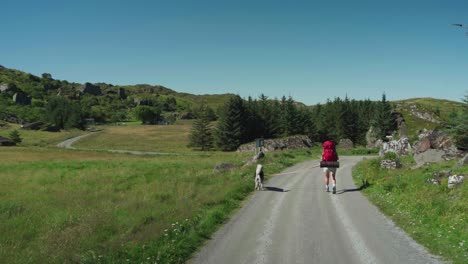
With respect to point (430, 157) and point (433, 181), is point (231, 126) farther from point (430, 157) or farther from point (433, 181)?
point (433, 181)

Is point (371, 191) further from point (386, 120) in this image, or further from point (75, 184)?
point (386, 120)

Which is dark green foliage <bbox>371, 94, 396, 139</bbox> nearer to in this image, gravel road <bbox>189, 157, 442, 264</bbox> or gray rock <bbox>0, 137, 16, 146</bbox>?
gravel road <bbox>189, 157, 442, 264</bbox>

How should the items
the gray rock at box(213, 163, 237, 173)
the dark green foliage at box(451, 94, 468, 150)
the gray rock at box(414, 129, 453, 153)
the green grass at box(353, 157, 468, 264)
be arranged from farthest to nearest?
the gray rock at box(213, 163, 237, 173), the gray rock at box(414, 129, 453, 153), the dark green foliage at box(451, 94, 468, 150), the green grass at box(353, 157, 468, 264)

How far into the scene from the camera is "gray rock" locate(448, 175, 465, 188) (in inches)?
540

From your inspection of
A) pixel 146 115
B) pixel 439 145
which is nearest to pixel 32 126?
pixel 146 115

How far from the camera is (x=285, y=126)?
8506cm

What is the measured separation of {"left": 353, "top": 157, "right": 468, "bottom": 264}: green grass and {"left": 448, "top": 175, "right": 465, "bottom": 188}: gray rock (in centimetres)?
24

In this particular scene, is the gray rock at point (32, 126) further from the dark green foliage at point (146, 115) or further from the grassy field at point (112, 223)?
the grassy field at point (112, 223)

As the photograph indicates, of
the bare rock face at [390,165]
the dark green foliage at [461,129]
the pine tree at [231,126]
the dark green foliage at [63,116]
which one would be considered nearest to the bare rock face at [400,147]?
the dark green foliage at [461,129]

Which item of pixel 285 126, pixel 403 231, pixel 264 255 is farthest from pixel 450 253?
pixel 285 126

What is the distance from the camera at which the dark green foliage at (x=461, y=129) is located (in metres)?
22.7

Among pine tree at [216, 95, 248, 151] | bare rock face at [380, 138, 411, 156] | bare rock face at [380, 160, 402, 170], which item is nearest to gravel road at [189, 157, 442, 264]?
bare rock face at [380, 160, 402, 170]

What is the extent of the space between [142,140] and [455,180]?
10210cm

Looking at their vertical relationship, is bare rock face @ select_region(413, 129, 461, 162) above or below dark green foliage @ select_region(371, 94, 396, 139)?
below
